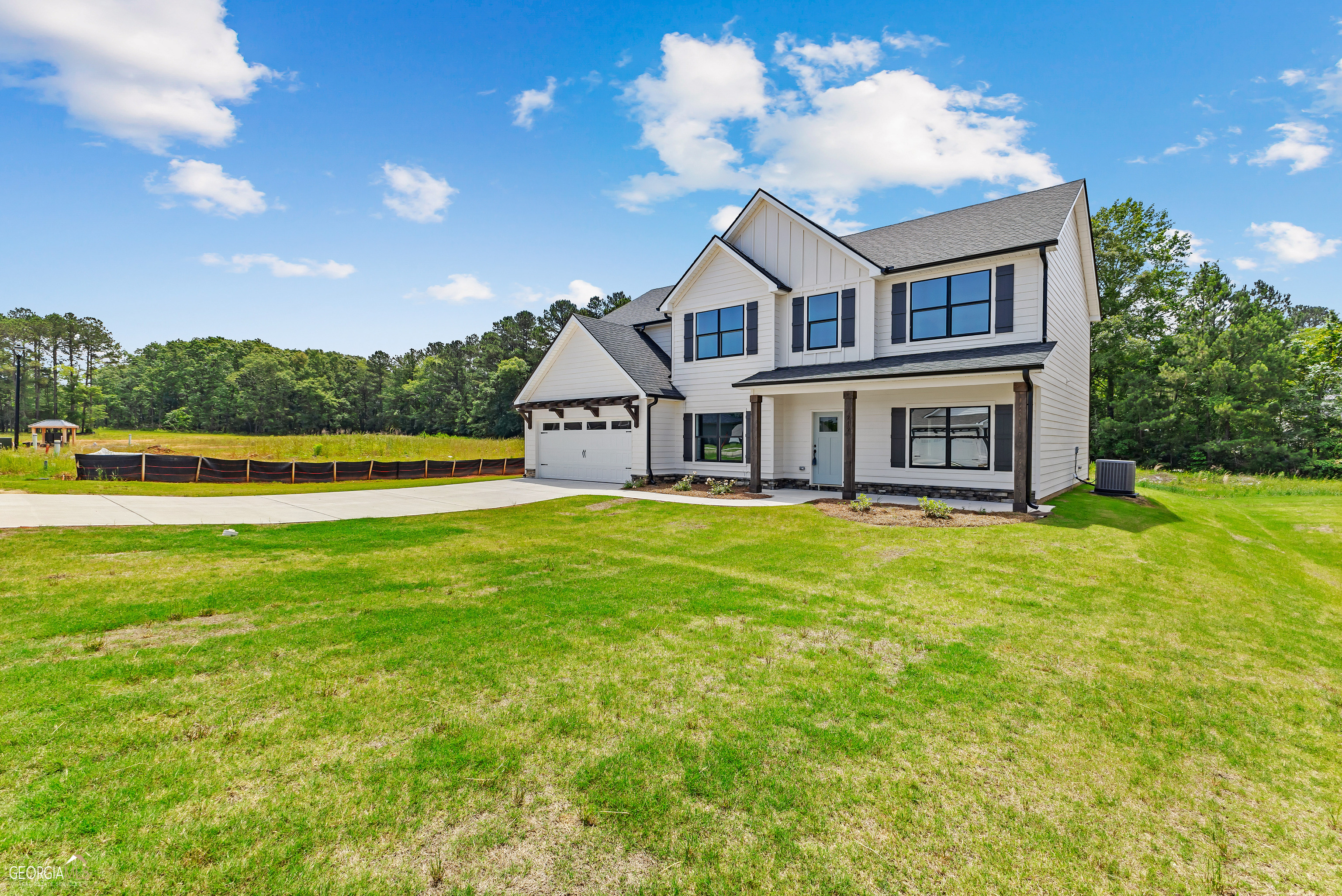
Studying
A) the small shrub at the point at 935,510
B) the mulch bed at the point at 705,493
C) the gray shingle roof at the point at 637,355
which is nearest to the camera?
the small shrub at the point at 935,510

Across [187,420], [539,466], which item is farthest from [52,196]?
[187,420]

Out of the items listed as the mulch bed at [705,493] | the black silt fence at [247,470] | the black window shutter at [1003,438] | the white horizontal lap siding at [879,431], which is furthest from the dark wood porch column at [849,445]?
the black silt fence at [247,470]

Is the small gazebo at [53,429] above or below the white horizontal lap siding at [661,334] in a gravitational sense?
below

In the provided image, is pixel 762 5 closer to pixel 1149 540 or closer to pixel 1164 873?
pixel 1149 540

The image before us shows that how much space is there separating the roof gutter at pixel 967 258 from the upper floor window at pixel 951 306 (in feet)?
1.44

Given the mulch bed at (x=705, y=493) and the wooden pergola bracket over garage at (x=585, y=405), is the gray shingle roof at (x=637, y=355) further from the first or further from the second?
the mulch bed at (x=705, y=493)

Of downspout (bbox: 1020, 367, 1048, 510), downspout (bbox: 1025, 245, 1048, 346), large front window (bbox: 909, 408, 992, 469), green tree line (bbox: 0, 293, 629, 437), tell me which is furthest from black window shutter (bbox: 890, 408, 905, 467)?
green tree line (bbox: 0, 293, 629, 437)

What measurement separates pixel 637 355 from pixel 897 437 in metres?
9.65

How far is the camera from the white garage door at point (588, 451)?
19547mm

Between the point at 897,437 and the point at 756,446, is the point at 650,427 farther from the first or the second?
the point at 897,437

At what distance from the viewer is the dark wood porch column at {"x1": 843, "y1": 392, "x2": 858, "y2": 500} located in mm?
14133

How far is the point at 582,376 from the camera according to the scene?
2038 cm

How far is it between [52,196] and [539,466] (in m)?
15.3

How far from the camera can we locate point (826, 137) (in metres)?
15.3
